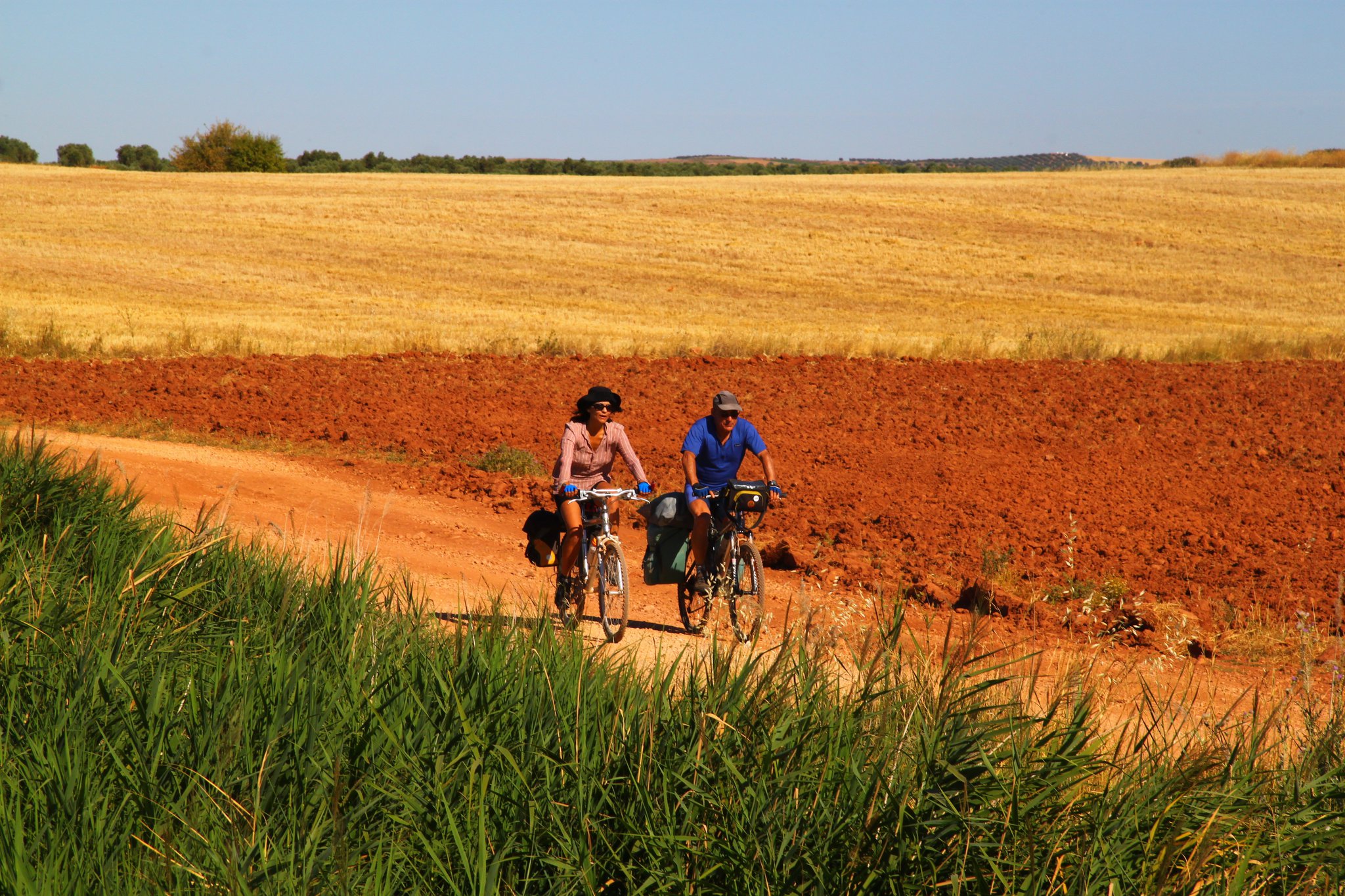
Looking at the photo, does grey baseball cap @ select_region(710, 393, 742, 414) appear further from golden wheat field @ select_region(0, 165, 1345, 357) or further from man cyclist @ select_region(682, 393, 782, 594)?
golden wheat field @ select_region(0, 165, 1345, 357)

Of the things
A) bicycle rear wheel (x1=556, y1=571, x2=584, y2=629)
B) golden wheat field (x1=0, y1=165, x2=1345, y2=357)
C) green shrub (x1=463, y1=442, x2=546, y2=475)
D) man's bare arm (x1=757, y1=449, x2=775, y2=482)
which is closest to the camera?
man's bare arm (x1=757, y1=449, x2=775, y2=482)

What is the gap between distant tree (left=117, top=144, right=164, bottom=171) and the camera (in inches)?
3967

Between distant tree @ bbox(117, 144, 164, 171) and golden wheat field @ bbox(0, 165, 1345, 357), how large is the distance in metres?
43.3

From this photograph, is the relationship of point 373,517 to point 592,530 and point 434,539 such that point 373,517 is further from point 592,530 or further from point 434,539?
point 592,530

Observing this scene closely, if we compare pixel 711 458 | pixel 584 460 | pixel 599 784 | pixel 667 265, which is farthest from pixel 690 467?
pixel 667 265

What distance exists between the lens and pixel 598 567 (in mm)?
7730

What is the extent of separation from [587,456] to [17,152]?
358ft

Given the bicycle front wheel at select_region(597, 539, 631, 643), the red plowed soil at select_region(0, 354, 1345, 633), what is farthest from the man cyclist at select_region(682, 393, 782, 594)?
the red plowed soil at select_region(0, 354, 1345, 633)

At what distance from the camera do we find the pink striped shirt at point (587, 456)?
7.59 m

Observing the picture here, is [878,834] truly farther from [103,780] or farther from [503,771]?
[103,780]

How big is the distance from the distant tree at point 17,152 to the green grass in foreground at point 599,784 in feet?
357

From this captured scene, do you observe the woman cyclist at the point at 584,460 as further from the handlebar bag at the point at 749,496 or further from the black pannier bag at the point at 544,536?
the handlebar bag at the point at 749,496

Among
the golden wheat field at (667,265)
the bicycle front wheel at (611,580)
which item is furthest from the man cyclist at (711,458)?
the golden wheat field at (667,265)

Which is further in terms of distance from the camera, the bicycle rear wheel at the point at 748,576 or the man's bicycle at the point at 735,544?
the man's bicycle at the point at 735,544
